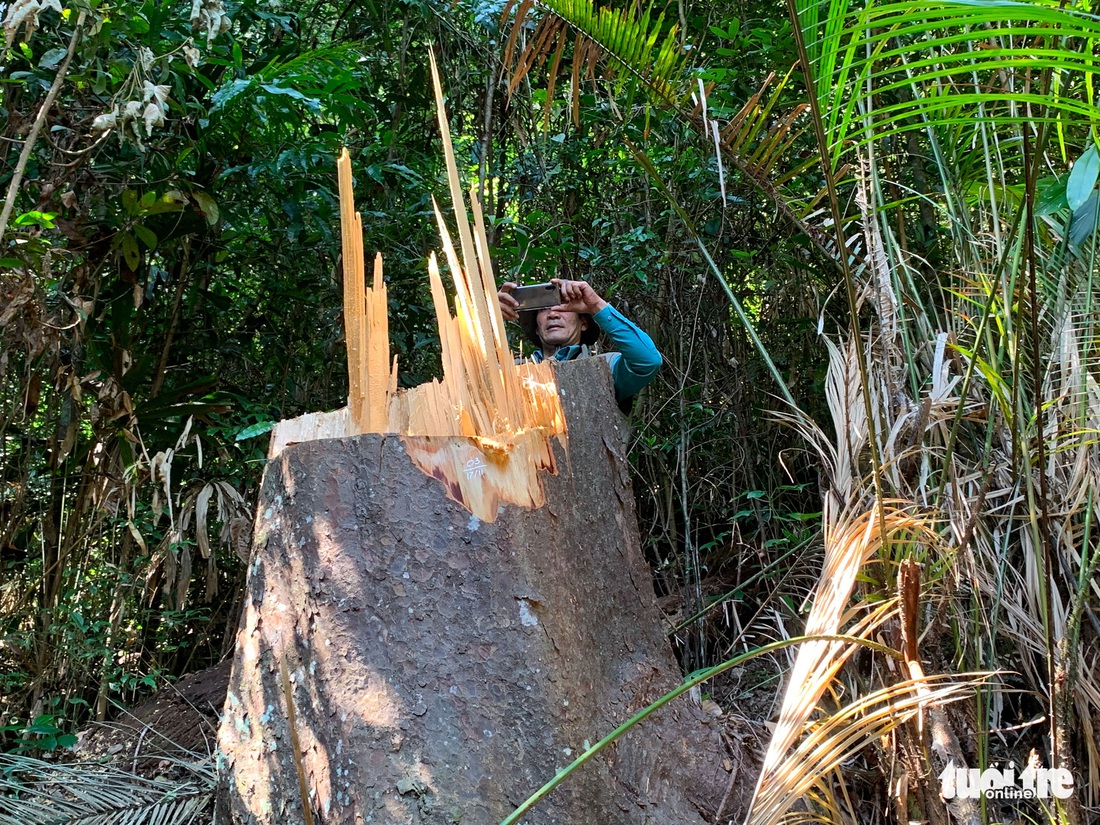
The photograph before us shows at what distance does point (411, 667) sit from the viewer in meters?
1.44

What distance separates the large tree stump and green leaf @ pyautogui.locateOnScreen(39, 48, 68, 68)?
193 cm

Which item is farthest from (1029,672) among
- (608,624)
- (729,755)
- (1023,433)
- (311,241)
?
(311,241)

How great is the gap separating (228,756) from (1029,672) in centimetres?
187

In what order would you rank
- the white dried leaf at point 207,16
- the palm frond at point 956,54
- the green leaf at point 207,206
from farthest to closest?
the green leaf at point 207,206 → the white dried leaf at point 207,16 → the palm frond at point 956,54

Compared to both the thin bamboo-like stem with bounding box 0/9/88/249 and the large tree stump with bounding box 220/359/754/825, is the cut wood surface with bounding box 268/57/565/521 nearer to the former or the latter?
the large tree stump with bounding box 220/359/754/825

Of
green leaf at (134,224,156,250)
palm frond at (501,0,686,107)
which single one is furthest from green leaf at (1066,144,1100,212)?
green leaf at (134,224,156,250)

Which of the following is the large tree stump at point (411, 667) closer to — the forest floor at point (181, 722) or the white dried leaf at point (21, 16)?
the forest floor at point (181, 722)

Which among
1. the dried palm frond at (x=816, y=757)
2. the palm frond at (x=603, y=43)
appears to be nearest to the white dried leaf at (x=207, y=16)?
the palm frond at (x=603, y=43)

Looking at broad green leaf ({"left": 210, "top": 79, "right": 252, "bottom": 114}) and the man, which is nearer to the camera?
the man

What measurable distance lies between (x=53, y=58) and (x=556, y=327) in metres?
1.90

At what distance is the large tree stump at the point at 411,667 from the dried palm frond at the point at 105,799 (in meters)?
0.65

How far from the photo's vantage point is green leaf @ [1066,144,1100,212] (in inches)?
63.6

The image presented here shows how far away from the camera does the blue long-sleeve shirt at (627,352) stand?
254 centimetres

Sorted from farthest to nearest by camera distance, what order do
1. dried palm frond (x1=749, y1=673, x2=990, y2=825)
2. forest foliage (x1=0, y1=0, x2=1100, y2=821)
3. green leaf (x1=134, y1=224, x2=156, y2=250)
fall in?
1. green leaf (x1=134, y1=224, x2=156, y2=250)
2. forest foliage (x1=0, y1=0, x2=1100, y2=821)
3. dried palm frond (x1=749, y1=673, x2=990, y2=825)
